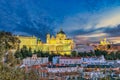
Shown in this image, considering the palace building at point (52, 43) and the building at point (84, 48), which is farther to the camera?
the building at point (84, 48)

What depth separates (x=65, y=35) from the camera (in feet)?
212

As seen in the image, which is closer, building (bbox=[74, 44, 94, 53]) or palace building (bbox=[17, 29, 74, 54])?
palace building (bbox=[17, 29, 74, 54])

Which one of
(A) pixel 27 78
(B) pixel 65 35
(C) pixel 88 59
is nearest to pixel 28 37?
(B) pixel 65 35

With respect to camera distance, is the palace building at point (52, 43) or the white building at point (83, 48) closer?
the palace building at point (52, 43)

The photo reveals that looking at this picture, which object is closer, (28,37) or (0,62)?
(0,62)

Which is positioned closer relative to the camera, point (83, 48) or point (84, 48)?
point (83, 48)

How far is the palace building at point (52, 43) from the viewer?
57.1 metres

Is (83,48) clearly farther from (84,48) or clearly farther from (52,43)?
(52,43)

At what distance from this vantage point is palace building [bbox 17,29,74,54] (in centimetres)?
5709

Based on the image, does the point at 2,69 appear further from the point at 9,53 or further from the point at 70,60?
the point at 70,60

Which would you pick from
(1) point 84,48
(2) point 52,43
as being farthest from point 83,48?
(2) point 52,43

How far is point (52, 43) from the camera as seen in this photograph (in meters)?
62.2

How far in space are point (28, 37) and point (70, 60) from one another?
2327cm

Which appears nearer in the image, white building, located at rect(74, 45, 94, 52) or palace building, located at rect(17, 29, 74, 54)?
palace building, located at rect(17, 29, 74, 54)
